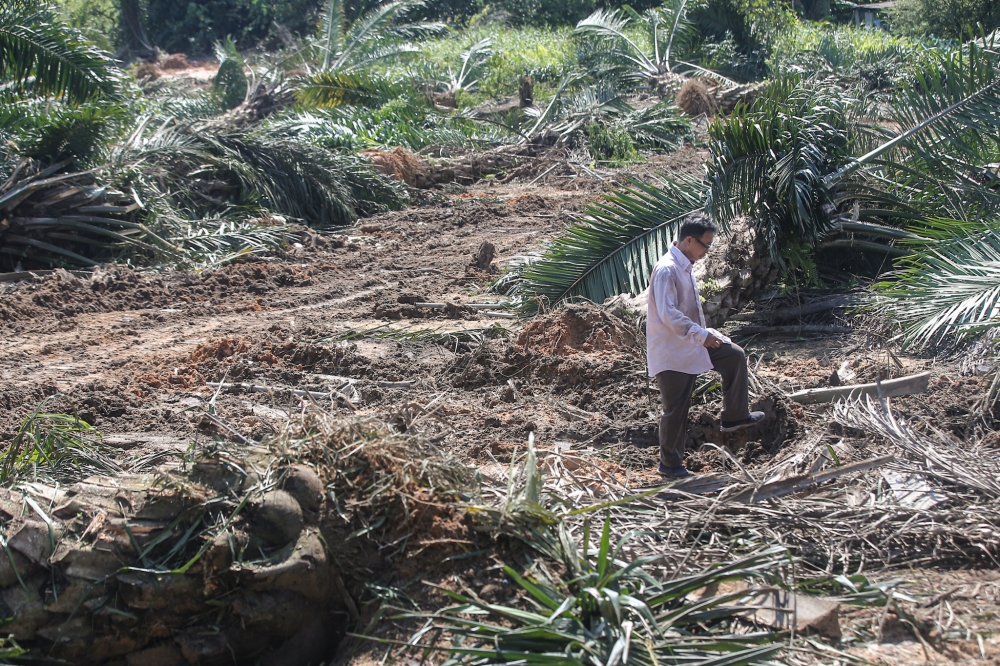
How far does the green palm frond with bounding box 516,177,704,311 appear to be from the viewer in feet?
23.0

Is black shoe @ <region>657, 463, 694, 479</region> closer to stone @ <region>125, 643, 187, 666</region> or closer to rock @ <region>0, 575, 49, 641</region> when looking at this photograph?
stone @ <region>125, 643, 187, 666</region>

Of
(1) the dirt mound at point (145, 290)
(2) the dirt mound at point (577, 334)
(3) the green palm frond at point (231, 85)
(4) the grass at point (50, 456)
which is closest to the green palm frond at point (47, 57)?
(1) the dirt mound at point (145, 290)

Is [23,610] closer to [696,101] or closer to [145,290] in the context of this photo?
[145,290]

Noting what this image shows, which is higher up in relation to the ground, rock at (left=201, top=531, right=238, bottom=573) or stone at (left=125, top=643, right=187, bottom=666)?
rock at (left=201, top=531, right=238, bottom=573)

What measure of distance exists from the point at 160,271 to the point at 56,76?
2.97 metres

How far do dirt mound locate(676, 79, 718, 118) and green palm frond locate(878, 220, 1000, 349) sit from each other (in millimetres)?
11494

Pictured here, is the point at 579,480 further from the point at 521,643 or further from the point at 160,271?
the point at 160,271

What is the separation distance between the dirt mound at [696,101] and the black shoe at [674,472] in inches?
555

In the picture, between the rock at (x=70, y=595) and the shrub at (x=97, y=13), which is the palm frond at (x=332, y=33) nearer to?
the shrub at (x=97, y=13)

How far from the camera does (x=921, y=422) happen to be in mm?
5008

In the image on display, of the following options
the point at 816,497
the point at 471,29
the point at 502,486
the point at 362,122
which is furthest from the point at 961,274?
the point at 471,29

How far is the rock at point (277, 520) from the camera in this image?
349 centimetres

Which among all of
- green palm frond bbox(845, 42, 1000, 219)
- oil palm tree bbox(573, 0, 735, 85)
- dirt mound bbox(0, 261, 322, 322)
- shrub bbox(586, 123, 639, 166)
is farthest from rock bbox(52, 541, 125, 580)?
oil palm tree bbox(573, 0, 735, 85)

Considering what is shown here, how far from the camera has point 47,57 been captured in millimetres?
10461
